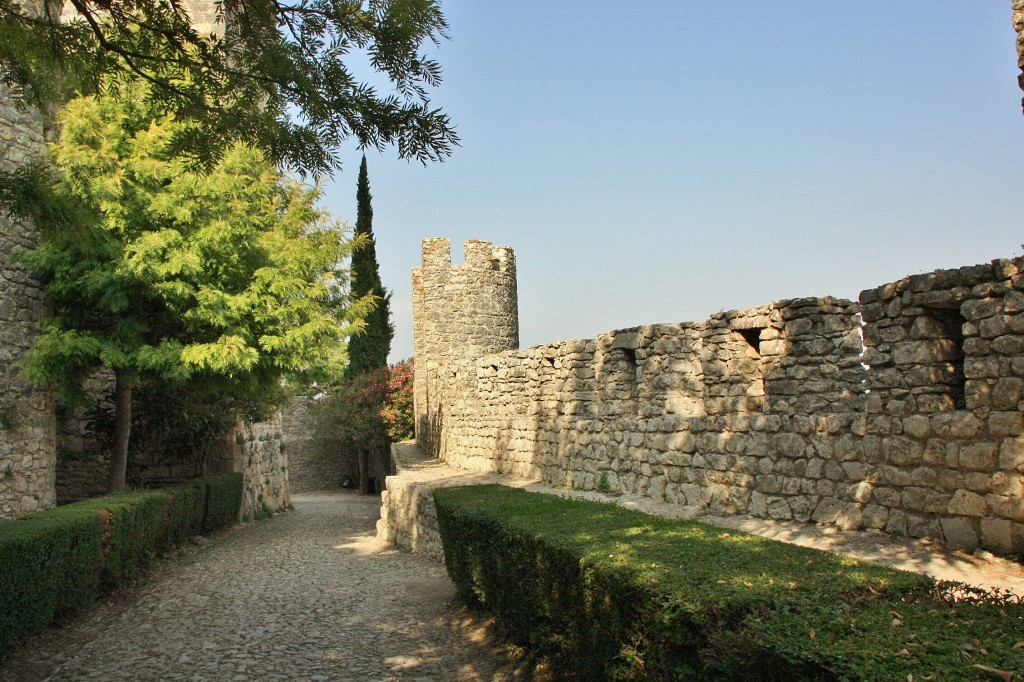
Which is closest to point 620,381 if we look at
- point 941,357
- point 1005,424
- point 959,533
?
point 941,357

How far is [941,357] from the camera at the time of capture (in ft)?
18.5

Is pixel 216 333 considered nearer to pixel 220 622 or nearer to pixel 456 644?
pixel 220 622

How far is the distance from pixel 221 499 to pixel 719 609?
13.2 m

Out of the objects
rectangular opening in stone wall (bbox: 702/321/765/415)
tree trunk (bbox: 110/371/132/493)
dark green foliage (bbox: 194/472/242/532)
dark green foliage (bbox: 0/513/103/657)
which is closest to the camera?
Result: dark green foliage (bbox: 0/513/103/657)

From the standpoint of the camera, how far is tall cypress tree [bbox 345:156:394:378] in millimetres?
25953

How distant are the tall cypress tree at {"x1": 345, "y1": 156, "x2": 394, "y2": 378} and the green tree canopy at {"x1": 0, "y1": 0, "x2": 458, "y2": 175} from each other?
20.1 metres

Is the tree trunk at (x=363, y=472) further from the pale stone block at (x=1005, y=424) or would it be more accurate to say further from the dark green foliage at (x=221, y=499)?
the pale stone block at (x=1005, y=424)

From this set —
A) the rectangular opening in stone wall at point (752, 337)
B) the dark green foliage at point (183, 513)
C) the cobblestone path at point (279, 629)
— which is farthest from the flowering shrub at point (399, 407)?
the rectangular opening in stone wall at point (752, 337)

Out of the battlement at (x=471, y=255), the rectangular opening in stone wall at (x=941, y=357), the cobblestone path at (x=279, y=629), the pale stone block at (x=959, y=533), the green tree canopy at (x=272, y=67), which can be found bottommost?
the cobblestone path at (x=279, y=629)

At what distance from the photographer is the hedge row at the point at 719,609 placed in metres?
2.69

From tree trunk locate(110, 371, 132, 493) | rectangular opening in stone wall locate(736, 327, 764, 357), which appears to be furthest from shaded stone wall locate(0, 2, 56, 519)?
rectangular opening in stone wall locate(736, 327, 764, 357)

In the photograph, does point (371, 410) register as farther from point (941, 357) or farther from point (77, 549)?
point (941, 357)

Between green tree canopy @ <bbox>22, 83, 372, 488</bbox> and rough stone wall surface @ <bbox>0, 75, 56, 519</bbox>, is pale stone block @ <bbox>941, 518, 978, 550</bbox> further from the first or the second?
rough stone wall surface @ <bbox>0, 75, 56, 519</bbox>

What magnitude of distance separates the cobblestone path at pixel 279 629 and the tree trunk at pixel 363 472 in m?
13.3
